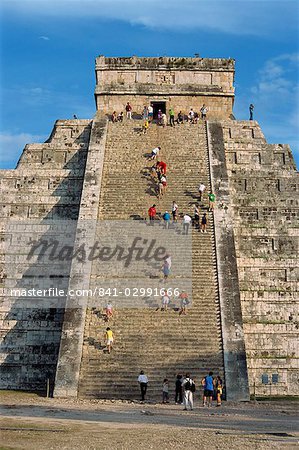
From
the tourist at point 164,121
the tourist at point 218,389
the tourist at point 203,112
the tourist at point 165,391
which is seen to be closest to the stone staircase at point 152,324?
the tourist at point 165,391

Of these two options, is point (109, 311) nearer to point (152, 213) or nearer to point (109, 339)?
point (109, 339)

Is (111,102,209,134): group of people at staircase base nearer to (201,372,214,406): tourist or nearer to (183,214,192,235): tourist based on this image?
(183,214,192,235): tourist

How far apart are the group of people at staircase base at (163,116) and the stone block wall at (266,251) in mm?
2321

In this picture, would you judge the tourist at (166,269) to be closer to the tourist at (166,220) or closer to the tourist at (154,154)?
the tourist at (166,220)

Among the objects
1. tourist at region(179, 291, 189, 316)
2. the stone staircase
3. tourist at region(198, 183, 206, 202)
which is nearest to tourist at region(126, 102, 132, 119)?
the stone staircase

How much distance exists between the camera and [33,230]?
2884 centimetres

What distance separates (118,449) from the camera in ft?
41.0

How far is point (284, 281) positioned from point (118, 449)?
15284 mm

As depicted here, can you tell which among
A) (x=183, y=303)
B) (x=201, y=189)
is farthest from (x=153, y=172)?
(x=183, y=303)

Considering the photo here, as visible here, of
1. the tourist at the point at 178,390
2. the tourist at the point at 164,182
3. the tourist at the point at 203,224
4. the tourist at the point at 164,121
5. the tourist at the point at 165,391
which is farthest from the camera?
the tourist at the point at 164,121

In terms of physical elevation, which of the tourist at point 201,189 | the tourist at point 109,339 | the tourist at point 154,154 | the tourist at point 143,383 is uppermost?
the tourist at point 154,154

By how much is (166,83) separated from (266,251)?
13572 millimetres

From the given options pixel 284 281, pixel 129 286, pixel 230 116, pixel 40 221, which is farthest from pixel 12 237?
pixel 230 116

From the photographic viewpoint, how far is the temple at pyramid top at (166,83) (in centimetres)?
3666
